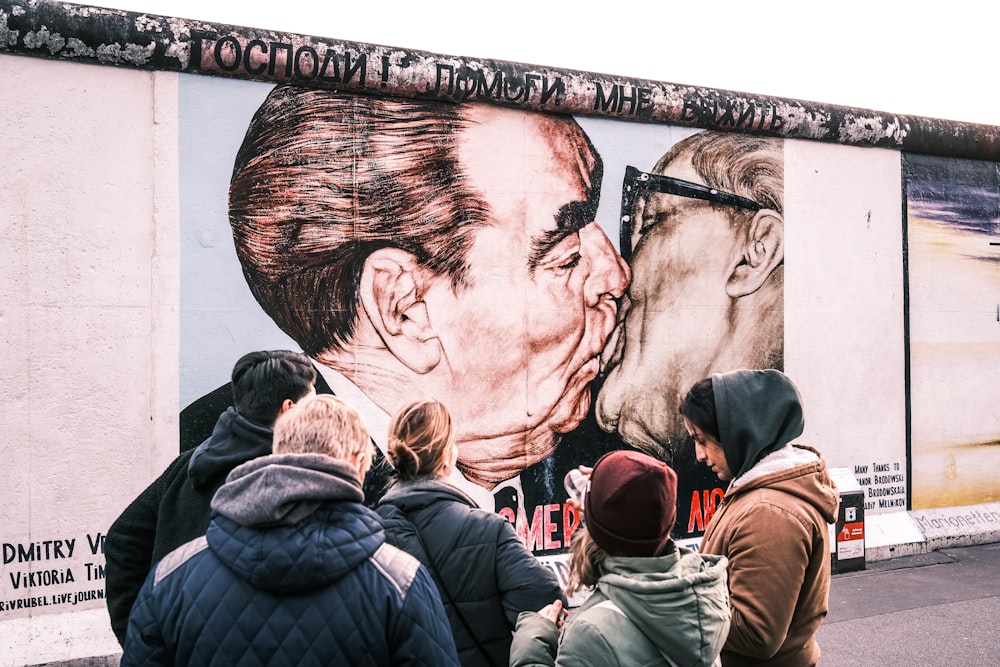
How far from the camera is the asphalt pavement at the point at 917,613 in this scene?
5.67 m

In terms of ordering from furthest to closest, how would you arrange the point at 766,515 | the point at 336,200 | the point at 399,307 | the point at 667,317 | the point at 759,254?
the point at 759,254, the point at 667,317, the point at 399,307, the point at 336,200, the point at 766,515

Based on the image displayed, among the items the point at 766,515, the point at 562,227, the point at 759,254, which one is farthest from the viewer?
the point at 759,254

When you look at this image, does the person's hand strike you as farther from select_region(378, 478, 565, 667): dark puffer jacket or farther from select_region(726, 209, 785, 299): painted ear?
select_region(726, 209, 785, 299): painted ear

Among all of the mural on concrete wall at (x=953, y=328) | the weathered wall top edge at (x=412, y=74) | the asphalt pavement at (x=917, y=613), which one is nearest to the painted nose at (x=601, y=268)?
the weathered wall top edge at (x=412, y=74)

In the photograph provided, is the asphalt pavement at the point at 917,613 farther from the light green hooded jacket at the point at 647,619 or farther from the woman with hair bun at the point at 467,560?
the light green hooded jacket at the point at 647,619

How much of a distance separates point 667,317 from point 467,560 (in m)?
5.07

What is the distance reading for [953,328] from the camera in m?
8.96

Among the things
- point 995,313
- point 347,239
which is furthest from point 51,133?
point 995,313

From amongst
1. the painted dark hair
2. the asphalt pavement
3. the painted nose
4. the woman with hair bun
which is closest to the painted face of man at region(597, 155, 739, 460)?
the painted nose

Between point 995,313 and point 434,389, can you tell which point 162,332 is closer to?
point 434,389

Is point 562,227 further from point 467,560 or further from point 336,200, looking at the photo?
point 467,560

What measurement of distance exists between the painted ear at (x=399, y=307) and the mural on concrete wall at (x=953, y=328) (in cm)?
500

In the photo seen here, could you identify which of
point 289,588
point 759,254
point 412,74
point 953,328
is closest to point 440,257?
point 412,74

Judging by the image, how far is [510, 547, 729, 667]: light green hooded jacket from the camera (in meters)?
1.96
